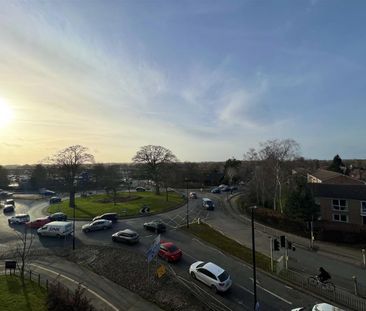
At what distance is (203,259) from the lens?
98.9 feet

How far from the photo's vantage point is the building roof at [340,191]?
4379 centimetres

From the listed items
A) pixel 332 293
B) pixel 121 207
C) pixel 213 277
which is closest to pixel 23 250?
pixel 213 277

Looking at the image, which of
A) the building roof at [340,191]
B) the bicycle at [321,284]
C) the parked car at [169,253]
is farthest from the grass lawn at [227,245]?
the building roof at [340,191]

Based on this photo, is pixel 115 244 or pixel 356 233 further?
pixel 356 233

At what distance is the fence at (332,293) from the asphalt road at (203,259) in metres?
1.04

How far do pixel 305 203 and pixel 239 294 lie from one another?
2314cm

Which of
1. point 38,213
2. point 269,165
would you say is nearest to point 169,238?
point 269,165

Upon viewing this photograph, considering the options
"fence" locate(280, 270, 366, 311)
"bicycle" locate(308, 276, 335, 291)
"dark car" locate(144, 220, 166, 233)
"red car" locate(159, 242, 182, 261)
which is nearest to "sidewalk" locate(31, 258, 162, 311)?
"red car" locate(159, 242, 182, 261)

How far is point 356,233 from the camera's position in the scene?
37875mm

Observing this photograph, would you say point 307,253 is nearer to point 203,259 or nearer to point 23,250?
point 203,259

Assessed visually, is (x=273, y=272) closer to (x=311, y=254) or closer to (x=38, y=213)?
(x=311, y=254)

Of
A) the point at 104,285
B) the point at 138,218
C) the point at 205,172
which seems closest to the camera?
the point at 104,285

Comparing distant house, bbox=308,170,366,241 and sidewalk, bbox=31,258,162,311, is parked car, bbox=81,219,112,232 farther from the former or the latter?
distant house, bbox=308,170,366,241

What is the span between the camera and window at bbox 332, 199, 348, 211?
146ft
